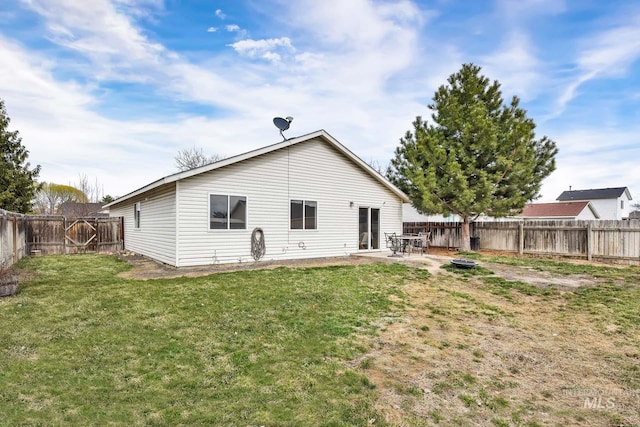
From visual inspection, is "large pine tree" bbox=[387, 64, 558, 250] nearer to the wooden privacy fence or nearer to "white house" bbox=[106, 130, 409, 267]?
"white house" bbox=[106, 130, 409, 267]

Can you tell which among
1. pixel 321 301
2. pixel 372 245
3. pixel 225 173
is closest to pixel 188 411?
pixel 321 301

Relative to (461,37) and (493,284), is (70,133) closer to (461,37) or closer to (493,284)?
(461,37)

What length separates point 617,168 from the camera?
32.7m

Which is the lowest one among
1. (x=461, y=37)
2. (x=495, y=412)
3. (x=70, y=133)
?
(x=495, y=412)

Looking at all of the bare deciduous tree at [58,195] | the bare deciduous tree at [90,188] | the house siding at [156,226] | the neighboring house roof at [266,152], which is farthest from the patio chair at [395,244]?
the bare deciduous tree at [58,195]

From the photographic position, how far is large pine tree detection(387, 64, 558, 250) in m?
14.7

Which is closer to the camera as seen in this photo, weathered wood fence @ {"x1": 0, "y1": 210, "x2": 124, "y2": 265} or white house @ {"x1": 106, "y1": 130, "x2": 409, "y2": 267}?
white house @ {"x1": 106, "y1": 130, "x2": 409, "y2": 267}

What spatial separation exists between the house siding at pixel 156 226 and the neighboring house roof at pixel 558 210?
27810mm

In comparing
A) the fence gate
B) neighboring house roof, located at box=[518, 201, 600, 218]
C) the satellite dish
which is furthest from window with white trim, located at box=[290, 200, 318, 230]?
neighboring house roof, located at box=[518, 201, 600, 218]

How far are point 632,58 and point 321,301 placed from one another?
13825 mm

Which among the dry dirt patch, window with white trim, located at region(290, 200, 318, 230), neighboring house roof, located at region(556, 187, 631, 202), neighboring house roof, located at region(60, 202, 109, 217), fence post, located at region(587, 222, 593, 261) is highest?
neighboring house roof, located at region(556, 187, 631, 202)

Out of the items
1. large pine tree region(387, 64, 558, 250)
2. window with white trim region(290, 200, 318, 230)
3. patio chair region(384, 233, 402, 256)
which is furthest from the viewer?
large pine tree region(387, 64, 558, 250)

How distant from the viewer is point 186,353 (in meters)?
4.09

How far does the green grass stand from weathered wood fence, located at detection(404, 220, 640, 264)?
10.5 metres
